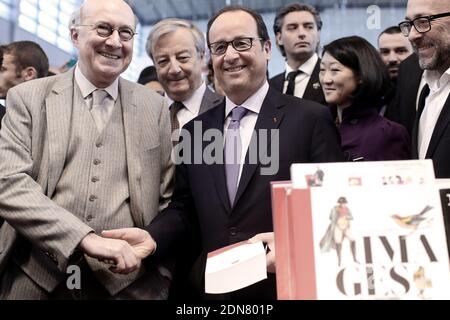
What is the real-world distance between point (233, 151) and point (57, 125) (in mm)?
510

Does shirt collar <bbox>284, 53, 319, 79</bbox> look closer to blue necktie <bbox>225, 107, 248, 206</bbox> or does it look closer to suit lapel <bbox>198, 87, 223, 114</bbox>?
suit lapel <bbox>198, 87, 223, 114</bbox>

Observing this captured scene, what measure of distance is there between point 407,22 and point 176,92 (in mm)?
936

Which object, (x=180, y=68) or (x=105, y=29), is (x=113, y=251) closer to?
(x=105, y=29)

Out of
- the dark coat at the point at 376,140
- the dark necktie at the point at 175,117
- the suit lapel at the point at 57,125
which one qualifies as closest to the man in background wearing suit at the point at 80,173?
the suit lapel at the point at 57,125

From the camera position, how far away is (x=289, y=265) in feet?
3.01

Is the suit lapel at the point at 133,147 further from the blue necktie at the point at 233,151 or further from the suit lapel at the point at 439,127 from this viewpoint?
the suit lapel at the point at 439,127

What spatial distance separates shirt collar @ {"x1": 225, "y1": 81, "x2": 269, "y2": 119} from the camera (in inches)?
60.9

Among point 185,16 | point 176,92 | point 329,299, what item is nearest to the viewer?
point 329,299

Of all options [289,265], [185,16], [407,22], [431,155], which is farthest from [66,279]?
[185,16]

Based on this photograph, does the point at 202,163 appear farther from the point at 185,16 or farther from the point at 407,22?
the point at 185,16

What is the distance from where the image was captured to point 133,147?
149 cm

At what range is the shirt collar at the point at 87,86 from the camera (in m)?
1.52

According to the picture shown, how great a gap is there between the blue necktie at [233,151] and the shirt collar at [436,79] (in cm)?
63

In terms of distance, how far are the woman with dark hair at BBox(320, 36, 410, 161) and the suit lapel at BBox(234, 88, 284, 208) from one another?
0.42m
